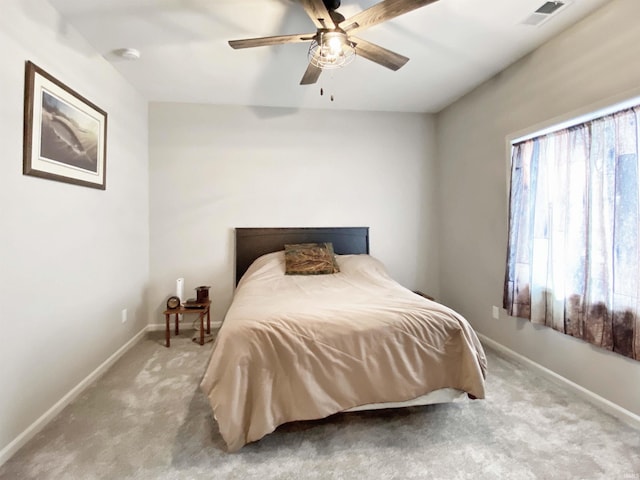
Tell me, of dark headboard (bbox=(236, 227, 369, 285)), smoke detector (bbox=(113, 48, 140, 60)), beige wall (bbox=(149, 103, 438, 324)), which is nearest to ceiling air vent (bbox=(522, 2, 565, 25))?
beige wall (bbox=(149, 103, 438, 324))

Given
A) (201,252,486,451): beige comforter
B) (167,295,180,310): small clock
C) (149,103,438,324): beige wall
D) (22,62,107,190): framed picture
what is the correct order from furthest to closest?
1. (149,103,438,324): beige wall
2. (167,295,180,310): small clock
3. (22,62,107,190): framed picture
4. (201,252,486,451): beige comforter

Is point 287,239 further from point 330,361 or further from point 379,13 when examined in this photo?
point 379,13

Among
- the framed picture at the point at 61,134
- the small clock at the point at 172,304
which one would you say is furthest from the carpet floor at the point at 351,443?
the framed picture at the point at 61,134

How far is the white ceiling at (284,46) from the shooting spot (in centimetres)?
203

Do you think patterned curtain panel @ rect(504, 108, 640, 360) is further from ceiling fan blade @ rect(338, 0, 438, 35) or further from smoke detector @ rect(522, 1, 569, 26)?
ceiling fan blade @ rect(338, 0, 438, 35)

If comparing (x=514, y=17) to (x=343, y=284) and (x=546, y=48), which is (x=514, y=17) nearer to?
(x=546, y=48)

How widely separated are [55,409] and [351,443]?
187 cm

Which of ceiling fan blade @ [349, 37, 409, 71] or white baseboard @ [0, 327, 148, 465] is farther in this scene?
ceiling fan blade @ [349, 37, 409, 71]

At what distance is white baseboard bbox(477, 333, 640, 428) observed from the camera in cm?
188

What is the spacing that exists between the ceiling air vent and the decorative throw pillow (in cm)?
243

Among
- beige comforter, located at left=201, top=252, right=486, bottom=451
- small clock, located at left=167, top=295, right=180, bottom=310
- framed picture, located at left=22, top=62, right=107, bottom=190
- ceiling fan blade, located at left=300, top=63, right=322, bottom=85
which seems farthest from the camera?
small clock, located at left=167, top=295, right=180, bottom=310

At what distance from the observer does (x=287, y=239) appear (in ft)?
12.1

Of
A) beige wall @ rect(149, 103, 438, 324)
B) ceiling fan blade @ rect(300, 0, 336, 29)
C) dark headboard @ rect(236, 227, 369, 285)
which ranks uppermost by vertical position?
ceiling fan blade @ rect(300, 0, 336, 29)

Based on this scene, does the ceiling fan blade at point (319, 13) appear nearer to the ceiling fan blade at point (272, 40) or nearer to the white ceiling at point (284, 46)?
the ceiling fan blade at point (272, 40)
